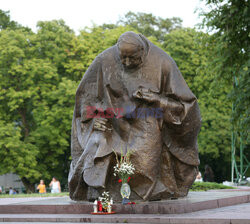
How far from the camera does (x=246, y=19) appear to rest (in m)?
15.4

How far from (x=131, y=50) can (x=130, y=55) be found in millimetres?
103

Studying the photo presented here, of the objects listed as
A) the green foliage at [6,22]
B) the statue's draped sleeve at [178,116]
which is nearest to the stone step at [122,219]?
the statue's draped sleeve at [178,116]

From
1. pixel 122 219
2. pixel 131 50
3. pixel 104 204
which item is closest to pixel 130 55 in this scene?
pixel 131 50

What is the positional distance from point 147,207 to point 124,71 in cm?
293

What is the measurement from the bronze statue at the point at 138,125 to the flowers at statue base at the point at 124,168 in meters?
0.17

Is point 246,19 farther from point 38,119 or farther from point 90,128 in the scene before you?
point 38,119

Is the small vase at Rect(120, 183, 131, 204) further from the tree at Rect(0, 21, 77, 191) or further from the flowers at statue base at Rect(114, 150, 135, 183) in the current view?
the tree at Rect(0, 21, 77, 191)

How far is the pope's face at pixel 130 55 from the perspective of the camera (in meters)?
9.35

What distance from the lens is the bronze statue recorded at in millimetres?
9258

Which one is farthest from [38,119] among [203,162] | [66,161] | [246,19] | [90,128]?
[90,128]

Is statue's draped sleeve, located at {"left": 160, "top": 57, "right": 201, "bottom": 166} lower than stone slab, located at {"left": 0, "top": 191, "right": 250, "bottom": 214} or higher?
higher

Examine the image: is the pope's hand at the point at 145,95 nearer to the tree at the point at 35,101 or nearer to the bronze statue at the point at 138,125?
the bronze statue at the point at 138,125

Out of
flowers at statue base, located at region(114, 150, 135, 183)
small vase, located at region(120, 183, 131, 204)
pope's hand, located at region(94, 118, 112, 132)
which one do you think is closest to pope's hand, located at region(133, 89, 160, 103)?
pope's hand, located at region(94, 118, 112, 132)

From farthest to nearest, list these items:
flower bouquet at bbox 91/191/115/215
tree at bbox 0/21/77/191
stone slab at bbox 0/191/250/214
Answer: tree at bbox 0/21/77/191
flower bouquet at bbox 91/191/115/215
stone slab at bbox 0/191/250/214
